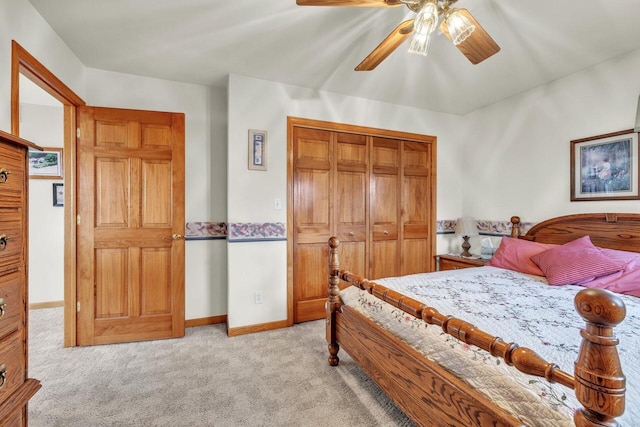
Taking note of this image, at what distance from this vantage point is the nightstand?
10.3 ft

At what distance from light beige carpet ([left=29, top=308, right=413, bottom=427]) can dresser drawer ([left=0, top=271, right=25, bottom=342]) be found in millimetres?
925

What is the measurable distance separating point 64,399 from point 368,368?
191 cm

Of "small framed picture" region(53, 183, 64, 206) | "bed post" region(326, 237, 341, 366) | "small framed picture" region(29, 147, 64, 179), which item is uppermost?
"small framed picture" region(29, 147, 64, 179)

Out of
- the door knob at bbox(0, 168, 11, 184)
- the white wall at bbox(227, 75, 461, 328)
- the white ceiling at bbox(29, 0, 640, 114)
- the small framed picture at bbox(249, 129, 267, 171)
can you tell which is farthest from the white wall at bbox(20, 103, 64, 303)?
the door knob at bbox(0, 168, 11, 184)

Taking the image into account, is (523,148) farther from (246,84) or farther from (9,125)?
(9,125)

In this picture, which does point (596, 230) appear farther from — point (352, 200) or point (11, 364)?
point (11, 364)

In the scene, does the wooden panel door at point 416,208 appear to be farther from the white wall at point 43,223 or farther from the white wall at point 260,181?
the white wall at point 43,223

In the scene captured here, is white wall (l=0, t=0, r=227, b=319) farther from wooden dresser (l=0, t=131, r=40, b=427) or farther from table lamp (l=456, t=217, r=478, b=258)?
table lamp (l=456, t=217, r=478, b=258)

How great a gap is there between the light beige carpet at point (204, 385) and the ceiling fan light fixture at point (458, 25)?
2.15 m

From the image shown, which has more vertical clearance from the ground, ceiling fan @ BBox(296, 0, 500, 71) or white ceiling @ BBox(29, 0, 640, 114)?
white ceiling @ BBox(29, 0, 640, 114)

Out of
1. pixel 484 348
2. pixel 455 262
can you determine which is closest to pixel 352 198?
pixel 455 262

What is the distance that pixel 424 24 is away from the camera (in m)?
1.45

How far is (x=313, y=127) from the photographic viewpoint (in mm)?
3070

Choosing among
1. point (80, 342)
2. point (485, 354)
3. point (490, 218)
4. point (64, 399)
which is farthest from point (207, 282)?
point (490, 218)
